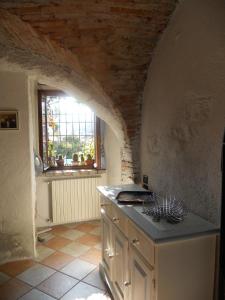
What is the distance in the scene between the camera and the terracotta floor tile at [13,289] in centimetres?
249

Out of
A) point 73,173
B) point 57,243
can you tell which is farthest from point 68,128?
point 57,243

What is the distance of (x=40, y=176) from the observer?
3.98 meters

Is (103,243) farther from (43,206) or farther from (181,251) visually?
(43,206)

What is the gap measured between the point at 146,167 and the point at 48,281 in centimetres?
158

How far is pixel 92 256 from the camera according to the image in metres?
3.21

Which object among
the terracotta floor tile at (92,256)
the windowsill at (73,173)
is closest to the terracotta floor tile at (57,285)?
the terracotta floor tile at (92,256)

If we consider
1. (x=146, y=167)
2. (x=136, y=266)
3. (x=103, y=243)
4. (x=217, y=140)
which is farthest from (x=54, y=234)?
(x=217, y=140)

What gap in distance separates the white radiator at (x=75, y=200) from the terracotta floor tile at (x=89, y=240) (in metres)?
0.51

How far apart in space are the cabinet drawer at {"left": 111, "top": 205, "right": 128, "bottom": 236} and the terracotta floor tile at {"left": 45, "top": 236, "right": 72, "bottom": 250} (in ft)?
5.06

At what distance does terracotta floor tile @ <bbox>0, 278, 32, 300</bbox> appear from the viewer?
98.0 inches

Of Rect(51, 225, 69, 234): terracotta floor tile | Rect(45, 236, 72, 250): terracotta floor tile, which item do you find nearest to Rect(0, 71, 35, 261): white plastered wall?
Rect(45, 236, 72, 250): terracotta floor tile

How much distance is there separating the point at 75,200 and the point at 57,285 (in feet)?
5.26

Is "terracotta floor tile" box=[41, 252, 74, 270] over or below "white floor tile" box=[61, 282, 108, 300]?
over

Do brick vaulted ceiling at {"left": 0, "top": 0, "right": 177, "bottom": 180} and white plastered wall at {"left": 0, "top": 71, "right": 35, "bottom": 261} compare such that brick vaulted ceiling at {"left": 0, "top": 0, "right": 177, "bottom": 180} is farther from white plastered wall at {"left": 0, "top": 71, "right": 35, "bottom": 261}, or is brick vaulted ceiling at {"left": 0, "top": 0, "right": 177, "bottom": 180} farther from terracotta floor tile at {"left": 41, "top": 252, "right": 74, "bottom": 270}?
terracotta floor tile at {"left": 41, "top": 252, "right": 74, "bottom": 270}
